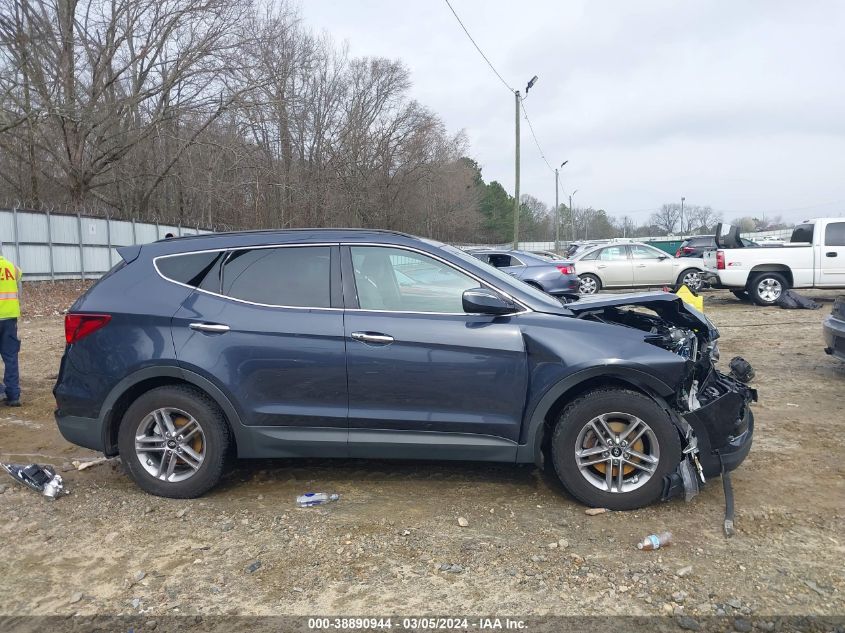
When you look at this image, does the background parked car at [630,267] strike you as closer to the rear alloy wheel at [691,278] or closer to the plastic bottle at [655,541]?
the rear alloy wheel at [691,278]

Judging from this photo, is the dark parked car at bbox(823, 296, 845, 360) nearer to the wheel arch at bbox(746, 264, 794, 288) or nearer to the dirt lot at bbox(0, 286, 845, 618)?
the dirt lot at bbox(0, 286, 845, 618)

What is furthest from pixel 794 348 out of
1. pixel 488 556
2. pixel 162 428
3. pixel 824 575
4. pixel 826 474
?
pixel 162 428

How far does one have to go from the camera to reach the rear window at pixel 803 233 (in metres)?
13.7

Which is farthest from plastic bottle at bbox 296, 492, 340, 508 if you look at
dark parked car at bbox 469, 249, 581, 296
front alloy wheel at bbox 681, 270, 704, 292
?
front alloy wheel at bbox 681, 270, 704, 292

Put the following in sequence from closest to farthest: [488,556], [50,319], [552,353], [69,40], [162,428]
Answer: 1. [488,556]
2. [552,353]
3. [162,428]
4. [50,319]
5. [69,40]

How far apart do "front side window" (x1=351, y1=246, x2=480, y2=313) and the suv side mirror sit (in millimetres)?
123

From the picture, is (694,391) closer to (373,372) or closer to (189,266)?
(373,372)

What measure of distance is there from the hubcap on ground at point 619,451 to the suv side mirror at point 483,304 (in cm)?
86

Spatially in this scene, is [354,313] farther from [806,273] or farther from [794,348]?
[806,273]

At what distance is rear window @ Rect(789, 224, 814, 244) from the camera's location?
538 inches

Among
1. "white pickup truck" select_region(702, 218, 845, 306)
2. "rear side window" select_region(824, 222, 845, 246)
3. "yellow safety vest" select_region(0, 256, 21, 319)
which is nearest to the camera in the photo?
"yellow safety vest" select_region(0, 256, 21, 319)

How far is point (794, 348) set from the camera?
9.00m

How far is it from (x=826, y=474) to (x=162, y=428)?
4.55 meters

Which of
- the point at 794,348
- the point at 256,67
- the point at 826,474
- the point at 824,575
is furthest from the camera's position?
the point at 256,67
